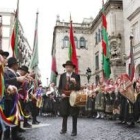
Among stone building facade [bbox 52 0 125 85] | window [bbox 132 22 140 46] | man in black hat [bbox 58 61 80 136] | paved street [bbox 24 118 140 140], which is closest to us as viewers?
paved street [bbox 24 118 140 140]

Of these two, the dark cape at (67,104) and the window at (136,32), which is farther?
the window at (136,32)

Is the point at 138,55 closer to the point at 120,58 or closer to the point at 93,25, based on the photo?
the point at 120,58

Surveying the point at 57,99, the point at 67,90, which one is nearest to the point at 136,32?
the point at 57,99

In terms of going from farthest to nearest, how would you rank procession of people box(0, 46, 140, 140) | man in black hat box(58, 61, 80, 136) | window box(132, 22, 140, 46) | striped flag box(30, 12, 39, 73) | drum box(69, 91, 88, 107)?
window box(132, 22, 140, 46) → striped flag box(30, 12, 39, 73) → man in black hat box(58, 61, 80, 136) → drum box(69, 91, 88, 107) → procession of people box(0, 46, 140, 140)

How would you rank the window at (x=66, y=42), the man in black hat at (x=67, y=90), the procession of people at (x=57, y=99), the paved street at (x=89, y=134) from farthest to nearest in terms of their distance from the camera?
the window at (x=66, y=42) < the man in black hat at (x=67, y=90) < the paved street at (x=89, y=134) < the procession of people at (x=57, y=99)

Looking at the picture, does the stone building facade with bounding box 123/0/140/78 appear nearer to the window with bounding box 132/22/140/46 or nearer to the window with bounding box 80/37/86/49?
the window with bounding box 132/22/140/46

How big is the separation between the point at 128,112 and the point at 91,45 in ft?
117

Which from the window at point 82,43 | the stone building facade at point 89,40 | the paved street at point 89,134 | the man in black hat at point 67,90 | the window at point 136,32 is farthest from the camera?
the window at point 82,43

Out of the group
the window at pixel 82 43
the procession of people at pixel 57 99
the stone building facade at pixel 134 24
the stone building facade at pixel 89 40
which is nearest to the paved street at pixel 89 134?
the procession of people at pixel 57 99

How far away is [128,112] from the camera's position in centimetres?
928

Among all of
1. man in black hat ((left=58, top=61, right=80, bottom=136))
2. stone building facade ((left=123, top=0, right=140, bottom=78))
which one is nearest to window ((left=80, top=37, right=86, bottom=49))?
stone building facade ((left=123, top=0, right=140, bottom=78))

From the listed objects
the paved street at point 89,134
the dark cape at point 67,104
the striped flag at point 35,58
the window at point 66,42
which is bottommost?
the paved street at point 89,134

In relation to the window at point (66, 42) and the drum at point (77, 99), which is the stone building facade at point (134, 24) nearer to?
the window at point (66, 42)

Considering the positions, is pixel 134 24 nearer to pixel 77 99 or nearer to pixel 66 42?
pixel 66 42
